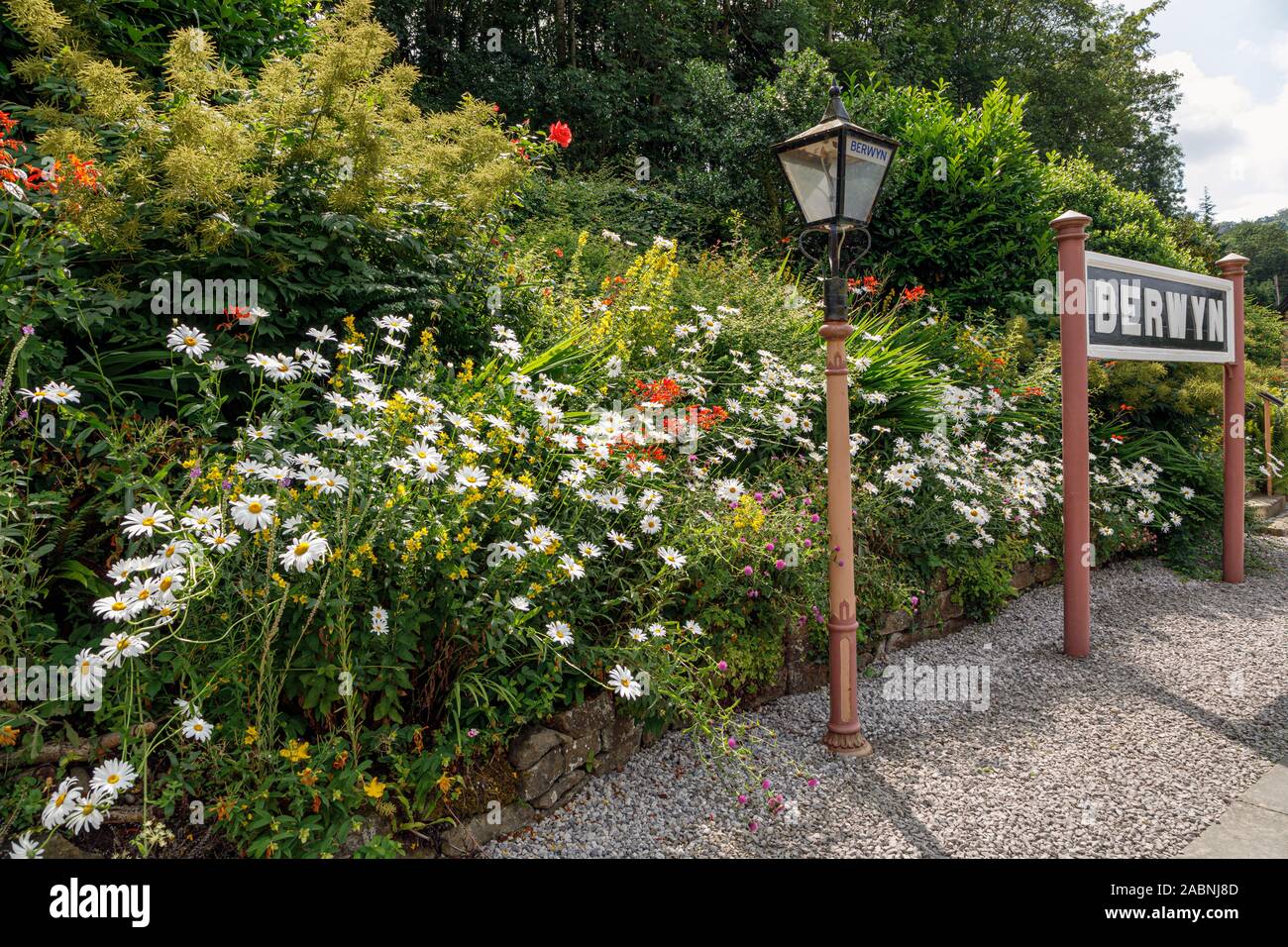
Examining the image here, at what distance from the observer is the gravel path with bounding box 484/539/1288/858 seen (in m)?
2.64

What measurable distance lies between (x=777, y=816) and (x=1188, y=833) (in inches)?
54.3

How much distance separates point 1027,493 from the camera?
534cm

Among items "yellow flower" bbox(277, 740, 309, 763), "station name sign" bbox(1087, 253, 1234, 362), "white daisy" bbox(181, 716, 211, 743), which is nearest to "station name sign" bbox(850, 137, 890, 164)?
"station name sign" bbox(1087, 253, 1234, 362)

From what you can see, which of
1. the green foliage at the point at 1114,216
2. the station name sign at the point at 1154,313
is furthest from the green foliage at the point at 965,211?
the station name sign at the point at 1154,313

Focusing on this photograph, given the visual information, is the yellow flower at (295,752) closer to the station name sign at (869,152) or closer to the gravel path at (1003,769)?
the gravel path at (1003,769)

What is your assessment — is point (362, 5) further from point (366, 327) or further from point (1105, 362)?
point (1105, 362)

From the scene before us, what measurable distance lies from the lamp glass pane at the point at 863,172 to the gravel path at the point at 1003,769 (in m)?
2.14

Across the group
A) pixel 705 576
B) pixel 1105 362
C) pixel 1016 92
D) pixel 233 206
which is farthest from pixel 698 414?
pixel 1016 92

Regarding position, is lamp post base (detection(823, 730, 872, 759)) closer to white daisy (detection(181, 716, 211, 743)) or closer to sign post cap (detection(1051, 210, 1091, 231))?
white daisy (detection(181, 716, 211, 743))

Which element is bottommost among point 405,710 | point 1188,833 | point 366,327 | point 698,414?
point 1188,833

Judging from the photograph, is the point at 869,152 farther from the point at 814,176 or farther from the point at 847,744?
the point at 847,744

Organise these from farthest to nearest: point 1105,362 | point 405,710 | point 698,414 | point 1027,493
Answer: point 1105,362 < point 1027,493 < point 698,414 < point 405,710

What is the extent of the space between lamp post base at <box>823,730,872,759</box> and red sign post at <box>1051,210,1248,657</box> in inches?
73.6

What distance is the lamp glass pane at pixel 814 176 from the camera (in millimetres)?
3248
